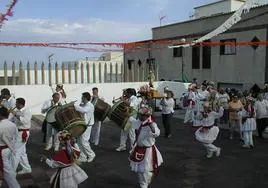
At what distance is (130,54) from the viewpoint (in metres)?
31.8

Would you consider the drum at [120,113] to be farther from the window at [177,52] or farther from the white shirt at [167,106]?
the window at [177,52]

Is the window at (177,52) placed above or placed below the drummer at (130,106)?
above

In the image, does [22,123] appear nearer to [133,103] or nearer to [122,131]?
[122,131]

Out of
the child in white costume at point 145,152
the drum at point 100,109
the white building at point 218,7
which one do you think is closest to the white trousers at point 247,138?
the drum at point 100,109

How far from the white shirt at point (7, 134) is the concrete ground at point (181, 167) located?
1275 millimetres

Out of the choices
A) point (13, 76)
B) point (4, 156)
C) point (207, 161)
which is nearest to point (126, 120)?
point (207, 161)

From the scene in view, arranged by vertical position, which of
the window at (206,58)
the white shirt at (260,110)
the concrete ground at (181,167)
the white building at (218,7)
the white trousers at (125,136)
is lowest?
the concrete ground at (181,167)

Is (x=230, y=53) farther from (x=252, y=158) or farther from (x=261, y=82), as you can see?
(x=252, y=158)

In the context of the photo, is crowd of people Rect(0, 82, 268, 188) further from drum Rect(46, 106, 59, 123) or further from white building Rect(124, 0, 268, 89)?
white building Rect(124, 0, 268, 89)

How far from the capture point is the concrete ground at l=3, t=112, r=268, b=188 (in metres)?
7.47

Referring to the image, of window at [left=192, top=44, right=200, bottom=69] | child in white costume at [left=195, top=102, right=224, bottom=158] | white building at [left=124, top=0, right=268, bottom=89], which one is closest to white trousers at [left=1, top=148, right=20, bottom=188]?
child in white costume at [left=195, top=102, right=224, bottom=158]

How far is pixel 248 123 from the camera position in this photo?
10.9 m

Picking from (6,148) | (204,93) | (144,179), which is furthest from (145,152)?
(204,93)

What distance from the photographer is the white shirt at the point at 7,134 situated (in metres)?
6.26
